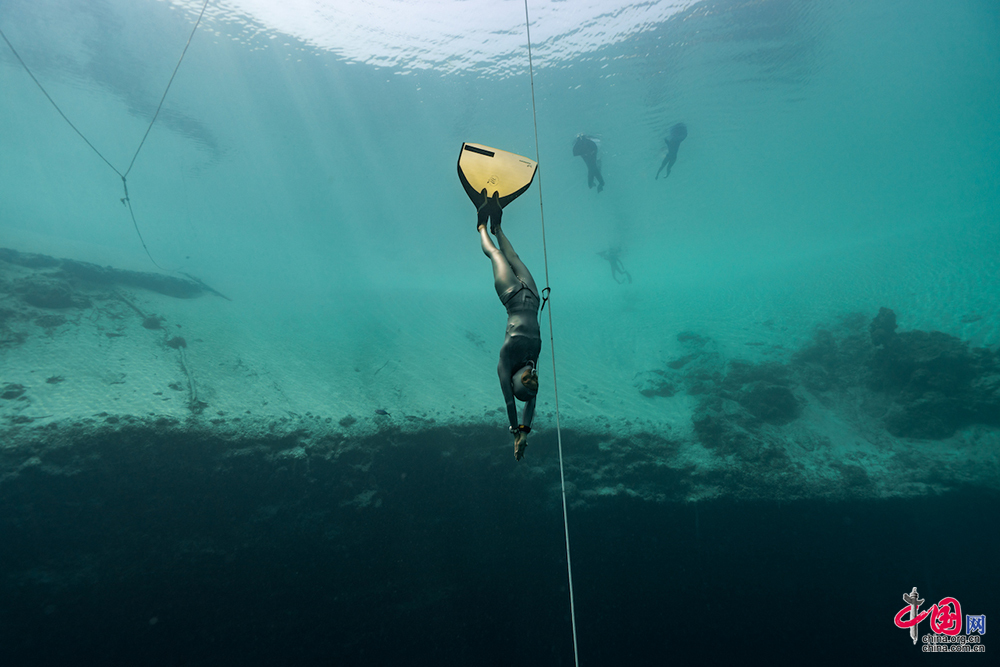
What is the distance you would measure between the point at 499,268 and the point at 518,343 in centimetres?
92

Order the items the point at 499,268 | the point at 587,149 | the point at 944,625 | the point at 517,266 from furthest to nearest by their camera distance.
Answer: the point at 587,149 < the point at 944,625 < the point at 517,266 < the point at 499,268

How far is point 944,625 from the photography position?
549 cm

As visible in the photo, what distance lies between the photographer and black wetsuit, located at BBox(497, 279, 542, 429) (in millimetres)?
3373

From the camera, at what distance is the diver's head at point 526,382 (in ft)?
10.3

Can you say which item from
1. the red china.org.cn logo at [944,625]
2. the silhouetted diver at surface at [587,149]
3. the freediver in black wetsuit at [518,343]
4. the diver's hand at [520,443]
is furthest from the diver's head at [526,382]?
the silhouetted diver at surface at [587,149]

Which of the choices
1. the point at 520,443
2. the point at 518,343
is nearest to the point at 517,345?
the point at 518,343

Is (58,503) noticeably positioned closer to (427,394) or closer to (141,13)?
(427,394)

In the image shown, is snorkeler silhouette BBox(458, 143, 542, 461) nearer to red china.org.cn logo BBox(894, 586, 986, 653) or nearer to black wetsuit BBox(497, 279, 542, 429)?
black wetsuit BBox(497, 279, 542, 429)

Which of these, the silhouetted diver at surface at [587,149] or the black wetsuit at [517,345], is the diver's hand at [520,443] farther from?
the silhouetted diver at surface at [587,149]

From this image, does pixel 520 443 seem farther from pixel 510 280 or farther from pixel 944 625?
pixel 944 625

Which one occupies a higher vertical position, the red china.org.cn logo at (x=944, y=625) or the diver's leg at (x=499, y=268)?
the diver's leg at (x=499, y=268)

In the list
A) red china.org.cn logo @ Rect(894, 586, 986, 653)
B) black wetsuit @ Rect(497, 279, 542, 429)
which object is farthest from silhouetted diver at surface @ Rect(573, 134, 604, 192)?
red china.org.cn logo @ Rect(894, 586, 986, 653)

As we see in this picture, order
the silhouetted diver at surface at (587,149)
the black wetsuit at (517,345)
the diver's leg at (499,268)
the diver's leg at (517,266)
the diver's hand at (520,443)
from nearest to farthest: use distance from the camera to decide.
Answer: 1. the diver's hand at (520,443)
2. the black wetsuit at (517,345)
3. the diver's leg at (499,268)
4. the diver's leg at (517,266)
5. the silhouetted diver at surface at (587,149)

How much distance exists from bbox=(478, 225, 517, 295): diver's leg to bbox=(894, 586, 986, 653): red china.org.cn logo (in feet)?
26.7
